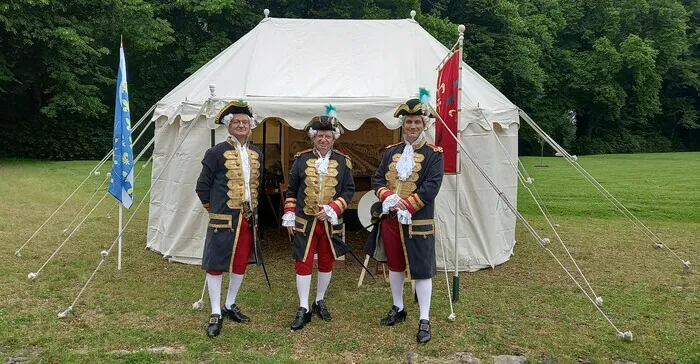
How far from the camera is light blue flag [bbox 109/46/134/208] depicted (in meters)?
4.93

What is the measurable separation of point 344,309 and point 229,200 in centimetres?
129

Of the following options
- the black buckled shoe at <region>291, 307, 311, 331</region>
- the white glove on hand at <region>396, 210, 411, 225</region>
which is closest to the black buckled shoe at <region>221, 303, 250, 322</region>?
the black buckled shoe at <region>291, 307, 311, 331</region>

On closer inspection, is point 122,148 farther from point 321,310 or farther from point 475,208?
point 475,208

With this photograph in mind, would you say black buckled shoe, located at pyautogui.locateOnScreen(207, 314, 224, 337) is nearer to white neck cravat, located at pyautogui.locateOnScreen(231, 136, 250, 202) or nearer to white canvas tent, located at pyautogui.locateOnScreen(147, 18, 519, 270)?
white neck cravat, located at pyautogui.locateOnScreen(231, 136, 250, 202)

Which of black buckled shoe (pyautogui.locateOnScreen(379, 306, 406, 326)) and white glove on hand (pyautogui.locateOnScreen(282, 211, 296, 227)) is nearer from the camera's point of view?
white glove on hand (pyautogui.locateOnScreen(282, 211, 296, 227))

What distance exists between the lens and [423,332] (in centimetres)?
365

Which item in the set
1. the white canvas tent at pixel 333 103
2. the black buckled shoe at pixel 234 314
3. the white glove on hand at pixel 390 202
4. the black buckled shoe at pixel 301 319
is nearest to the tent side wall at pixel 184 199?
the white canvas tent at pixel 333 103

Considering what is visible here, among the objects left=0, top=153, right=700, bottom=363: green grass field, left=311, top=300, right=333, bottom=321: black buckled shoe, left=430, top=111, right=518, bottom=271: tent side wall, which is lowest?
left=0, top=153, right=700, bottom=363: green grass field

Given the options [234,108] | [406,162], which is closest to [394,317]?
[406,162]

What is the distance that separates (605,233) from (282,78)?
511 cm

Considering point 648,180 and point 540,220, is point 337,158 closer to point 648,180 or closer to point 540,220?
point 540,220

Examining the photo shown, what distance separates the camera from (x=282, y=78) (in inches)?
222

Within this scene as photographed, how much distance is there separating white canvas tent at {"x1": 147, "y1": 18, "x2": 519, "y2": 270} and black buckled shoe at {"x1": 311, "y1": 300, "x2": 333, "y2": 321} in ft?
5.43

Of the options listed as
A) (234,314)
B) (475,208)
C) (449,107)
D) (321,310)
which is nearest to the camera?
(234,314)
